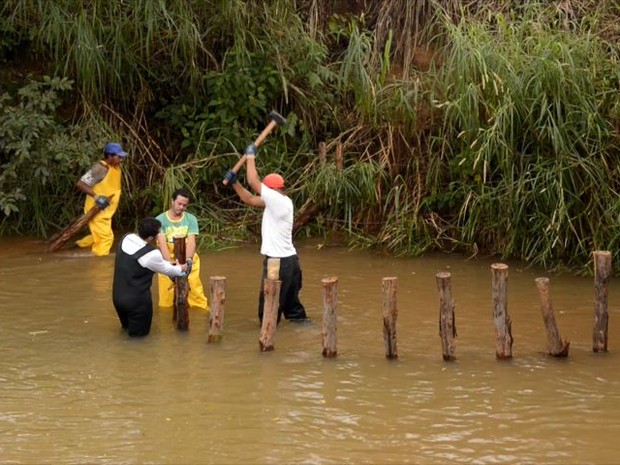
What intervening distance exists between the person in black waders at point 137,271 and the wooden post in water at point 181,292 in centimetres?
23

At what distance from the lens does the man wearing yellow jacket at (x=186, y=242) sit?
10.8 m

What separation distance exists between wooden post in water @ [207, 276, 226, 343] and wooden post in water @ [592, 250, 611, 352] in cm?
301

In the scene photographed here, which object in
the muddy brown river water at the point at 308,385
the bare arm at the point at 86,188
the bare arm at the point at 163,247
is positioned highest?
the bare arm at the point at 86,188

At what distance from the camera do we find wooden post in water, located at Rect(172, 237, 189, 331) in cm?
1049

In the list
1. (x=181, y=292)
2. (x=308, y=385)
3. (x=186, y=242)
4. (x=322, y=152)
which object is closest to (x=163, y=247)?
(x=186, y=242)

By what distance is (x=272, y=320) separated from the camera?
977 cm

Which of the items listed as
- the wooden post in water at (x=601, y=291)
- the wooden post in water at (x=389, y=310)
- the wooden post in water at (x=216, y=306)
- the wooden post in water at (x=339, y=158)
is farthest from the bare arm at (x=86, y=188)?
the wooden post in water at (x=601, y=291)

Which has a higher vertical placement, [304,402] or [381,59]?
[381,59]

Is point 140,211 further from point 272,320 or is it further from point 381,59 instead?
point 272,320

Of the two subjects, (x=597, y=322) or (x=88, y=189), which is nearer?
(x=597, y=322)

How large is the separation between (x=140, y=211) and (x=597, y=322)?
7.02 metres

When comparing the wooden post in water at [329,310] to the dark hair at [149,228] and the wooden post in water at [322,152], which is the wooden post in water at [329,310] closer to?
the dark hair at [149,228]

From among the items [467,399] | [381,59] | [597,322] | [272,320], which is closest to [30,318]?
[272,320]

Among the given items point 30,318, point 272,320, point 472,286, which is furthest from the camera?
point 472,286
